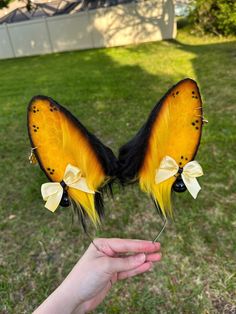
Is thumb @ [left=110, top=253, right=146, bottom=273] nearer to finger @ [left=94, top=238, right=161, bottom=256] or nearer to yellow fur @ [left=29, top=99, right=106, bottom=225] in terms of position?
finger @ [left=94, top=238, right=161, bottom=256]

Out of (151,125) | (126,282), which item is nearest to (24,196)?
(126,282)

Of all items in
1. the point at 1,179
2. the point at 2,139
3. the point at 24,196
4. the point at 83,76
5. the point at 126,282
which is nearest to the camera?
the point at 126,282

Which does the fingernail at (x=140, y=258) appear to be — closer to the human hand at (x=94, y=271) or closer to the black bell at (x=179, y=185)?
the human hand at (x=94, y=271)

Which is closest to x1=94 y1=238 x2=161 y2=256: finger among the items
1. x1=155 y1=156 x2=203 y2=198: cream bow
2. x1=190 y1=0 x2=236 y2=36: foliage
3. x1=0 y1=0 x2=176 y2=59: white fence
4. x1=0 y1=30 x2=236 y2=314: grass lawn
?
x1=155 y1=156 x2=203 y2=198: cream bow

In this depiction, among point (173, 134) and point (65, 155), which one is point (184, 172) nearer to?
point (173, 134)

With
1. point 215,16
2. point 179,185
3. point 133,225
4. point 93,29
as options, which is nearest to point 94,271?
point 179,185

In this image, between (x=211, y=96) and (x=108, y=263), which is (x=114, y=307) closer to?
(x=108, y=263)
